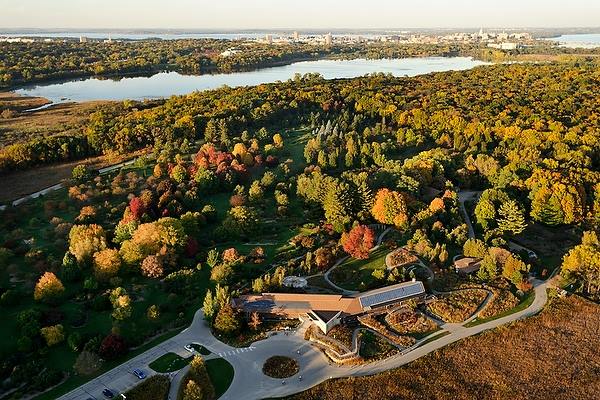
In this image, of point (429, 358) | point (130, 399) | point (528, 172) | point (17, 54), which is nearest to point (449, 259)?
point (429, 358)

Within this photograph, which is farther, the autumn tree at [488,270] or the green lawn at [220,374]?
the autumn tree at [488,270]

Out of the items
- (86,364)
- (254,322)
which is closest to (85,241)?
(86,364)

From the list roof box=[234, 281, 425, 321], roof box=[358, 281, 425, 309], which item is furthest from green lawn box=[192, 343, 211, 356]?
roof box=[358, 281, 425, 309]

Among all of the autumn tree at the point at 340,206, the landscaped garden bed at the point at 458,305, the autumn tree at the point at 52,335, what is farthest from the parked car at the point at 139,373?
the autumn tree at the point at 340,206

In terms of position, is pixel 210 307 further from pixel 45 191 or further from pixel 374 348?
pixel 45 191

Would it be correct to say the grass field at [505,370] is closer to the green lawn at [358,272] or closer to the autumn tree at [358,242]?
the green lawn at [358,272]

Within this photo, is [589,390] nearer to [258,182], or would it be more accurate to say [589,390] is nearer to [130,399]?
[130,399]

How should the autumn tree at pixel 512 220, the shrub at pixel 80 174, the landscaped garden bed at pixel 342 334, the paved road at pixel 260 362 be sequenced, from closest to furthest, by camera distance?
the paved road at pixel 260 362
the landscaped garden bed at pixel 342 334
the autumn tree at pixel 512 220
the shrub at pixel 80 174
